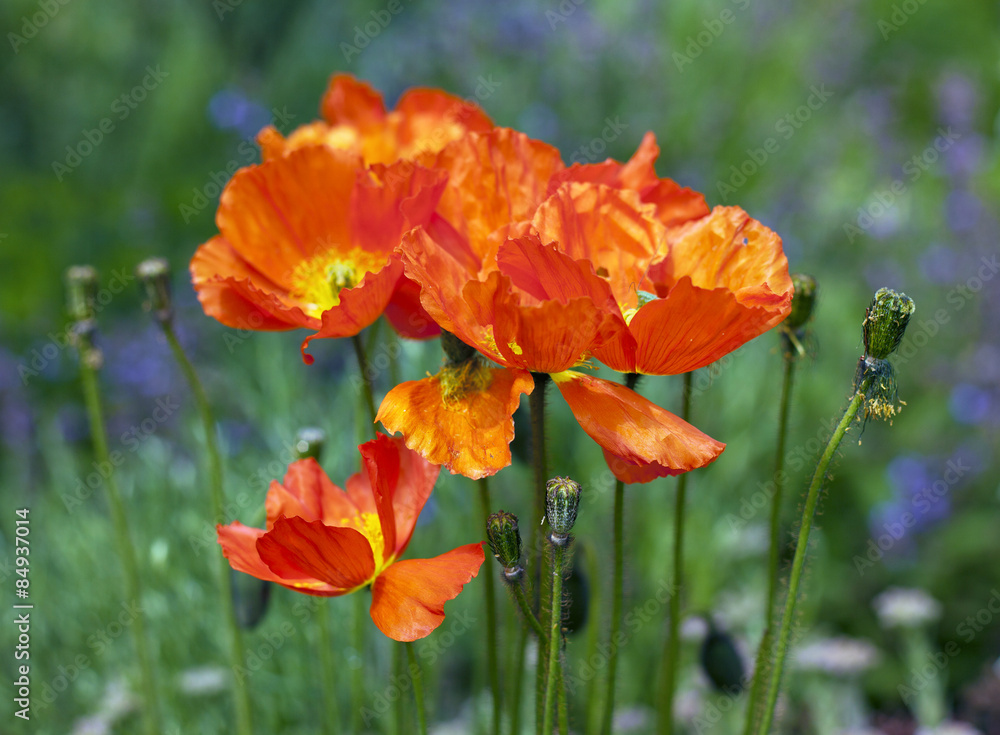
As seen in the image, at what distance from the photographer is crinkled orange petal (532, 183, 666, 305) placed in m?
0.81

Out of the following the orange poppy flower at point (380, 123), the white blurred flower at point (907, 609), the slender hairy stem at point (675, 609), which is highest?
the orange poppy flower at point (380, 123)

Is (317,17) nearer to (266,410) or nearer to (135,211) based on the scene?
(135,211)

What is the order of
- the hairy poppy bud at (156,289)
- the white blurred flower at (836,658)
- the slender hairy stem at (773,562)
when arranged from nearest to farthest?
the slender hairy stem at (773,562), the hairy poppy bud at (156,289), the white blurred flower at (836,658)

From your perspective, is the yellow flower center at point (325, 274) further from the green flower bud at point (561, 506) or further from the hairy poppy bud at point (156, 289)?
the green flower bud at point (561, 506)

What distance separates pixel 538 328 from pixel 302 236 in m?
0.38

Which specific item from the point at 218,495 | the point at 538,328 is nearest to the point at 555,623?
the point at 538,328

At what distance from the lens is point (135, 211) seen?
3.77 meters

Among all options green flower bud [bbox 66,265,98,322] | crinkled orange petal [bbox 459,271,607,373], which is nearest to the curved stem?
crinkled orange petal [bbox 459,271,607,373]

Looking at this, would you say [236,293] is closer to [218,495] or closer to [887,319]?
[218,495]

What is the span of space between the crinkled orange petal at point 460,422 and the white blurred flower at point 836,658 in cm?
135

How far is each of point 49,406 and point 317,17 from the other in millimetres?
2494

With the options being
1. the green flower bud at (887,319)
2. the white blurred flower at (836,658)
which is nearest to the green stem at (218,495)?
the green flower bud at (887,319)

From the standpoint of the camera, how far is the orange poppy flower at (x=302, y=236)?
32.9 inches

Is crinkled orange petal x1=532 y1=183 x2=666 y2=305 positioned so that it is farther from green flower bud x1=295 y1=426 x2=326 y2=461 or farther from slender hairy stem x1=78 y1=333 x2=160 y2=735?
slender hairy stem x1=78 y1=333 x2=160 y2=735
